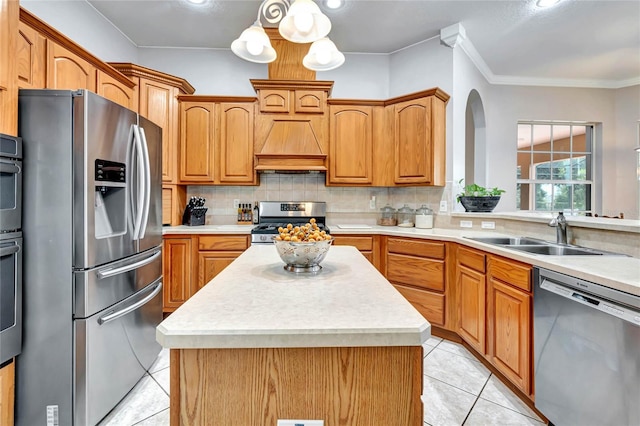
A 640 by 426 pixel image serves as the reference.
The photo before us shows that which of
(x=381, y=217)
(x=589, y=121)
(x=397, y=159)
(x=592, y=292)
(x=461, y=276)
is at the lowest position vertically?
(x=461, y=276)

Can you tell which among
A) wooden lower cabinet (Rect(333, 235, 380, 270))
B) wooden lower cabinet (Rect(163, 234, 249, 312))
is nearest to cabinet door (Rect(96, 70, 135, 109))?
wooden lower cabinet (Rect(163, 234, 249, 312))

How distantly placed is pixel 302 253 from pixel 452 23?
10.3 ft

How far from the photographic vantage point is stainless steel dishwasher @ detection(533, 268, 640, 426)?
3.94 ft

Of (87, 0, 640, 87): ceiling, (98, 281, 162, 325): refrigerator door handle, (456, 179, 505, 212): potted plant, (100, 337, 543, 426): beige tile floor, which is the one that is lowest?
(100, 337, 543, 426): beige tile floor

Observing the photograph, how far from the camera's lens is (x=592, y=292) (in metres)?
1.34

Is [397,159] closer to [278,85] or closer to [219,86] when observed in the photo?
[278,85]

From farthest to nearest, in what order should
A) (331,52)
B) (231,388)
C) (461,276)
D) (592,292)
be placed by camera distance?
(461,276)
(331,52)
(592,292)
(231,388)

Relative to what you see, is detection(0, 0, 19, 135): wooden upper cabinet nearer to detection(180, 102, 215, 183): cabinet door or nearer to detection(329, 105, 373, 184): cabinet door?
detection(180, 102, 215, 183): cabinet door

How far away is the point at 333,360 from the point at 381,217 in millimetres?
2941

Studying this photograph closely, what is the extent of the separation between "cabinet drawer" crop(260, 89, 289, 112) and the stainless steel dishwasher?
109 inches

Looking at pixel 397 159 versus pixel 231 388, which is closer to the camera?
pixel 231 388

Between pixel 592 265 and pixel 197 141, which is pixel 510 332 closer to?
pixel 592 265

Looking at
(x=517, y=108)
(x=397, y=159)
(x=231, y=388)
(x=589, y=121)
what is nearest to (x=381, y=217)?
(x=397, y=159)

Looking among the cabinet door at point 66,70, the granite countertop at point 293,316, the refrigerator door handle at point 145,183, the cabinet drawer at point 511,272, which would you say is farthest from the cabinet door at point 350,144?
the granite countertop at point 293,316
